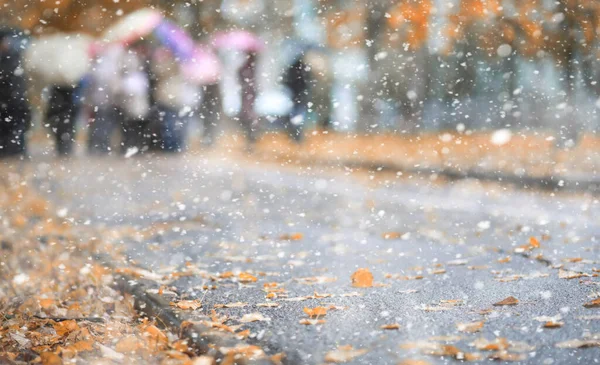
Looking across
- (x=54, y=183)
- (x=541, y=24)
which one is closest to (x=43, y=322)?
(x=54, y=183)

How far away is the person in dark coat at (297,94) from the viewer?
20.9m

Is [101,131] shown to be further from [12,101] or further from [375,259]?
[375,259]

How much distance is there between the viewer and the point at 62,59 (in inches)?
741

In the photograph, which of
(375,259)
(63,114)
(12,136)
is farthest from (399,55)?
(375,259)

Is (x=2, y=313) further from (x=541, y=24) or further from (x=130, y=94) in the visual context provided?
(x=130, y=94)

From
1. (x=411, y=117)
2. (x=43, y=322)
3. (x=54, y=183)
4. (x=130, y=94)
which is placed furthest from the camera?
(x=411, y=117)

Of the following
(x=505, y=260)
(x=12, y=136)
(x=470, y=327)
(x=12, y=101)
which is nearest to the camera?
(x=470, y=327)

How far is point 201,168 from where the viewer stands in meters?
17.2

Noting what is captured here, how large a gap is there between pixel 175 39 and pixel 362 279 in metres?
18.8

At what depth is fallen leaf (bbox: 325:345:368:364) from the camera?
2.96 m

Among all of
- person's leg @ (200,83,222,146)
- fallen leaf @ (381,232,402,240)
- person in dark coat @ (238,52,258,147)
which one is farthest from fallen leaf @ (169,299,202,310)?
person's leg @ (200,83,222,146)

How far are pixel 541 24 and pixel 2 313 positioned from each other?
523 inches

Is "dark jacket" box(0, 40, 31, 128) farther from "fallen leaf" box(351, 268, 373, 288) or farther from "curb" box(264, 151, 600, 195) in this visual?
"fallen leaf" box(351, 268, 373, 288)

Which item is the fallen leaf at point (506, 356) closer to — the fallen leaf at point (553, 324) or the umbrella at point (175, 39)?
the fallen leaf at point (553, 324)
